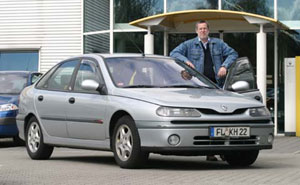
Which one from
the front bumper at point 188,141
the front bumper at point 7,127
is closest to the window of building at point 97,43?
the front bumper at point 7,127

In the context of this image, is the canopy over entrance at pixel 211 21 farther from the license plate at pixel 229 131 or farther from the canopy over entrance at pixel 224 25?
the license plate at pixel 229 131

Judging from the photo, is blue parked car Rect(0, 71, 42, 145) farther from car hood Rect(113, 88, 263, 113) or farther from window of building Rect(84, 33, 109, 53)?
car hood Rect(113, 88, 263, 113)

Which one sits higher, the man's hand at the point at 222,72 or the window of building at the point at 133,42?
the window of building at the point at 133,42

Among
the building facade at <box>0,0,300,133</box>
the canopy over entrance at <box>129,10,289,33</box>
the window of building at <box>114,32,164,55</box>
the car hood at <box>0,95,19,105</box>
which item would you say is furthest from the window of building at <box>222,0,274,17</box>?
the car hood at <box>0,95,19,105</box>

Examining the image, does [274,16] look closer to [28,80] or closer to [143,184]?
[28,80]

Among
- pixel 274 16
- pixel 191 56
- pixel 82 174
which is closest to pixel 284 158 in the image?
pixel 191 56

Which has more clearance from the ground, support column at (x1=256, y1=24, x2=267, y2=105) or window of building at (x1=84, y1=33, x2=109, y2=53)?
window of building at (x1=84, y1=33, x2=109, y2=53)

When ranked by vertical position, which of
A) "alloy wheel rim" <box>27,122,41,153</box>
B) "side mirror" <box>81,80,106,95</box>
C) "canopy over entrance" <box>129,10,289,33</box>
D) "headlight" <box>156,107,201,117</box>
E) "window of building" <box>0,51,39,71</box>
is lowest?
"alloy wheel rim" <box>27,122,41,153</box>

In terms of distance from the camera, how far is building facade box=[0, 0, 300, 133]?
728 inches

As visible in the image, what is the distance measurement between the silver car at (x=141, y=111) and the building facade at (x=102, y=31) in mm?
7931

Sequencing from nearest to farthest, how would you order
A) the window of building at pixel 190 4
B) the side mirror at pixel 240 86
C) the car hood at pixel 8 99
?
the side mirror at pixel 240 86, the car hood at pixel 8 99, the window of building at pixel 190 4

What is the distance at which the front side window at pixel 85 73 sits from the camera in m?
9.84

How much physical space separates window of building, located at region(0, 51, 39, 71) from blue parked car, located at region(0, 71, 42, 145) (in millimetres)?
6154

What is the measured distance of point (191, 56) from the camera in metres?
11.0
